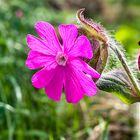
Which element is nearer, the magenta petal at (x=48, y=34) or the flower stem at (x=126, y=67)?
the magenta petal at (x=48, y=34)

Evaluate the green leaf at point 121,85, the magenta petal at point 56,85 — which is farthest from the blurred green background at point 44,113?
the magenta petal at point 56,85

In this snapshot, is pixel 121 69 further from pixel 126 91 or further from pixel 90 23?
pixel 90 23

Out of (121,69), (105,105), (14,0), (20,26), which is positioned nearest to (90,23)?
(121,69)

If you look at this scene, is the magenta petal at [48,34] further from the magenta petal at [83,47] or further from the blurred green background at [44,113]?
the blurred green background at [44,113]

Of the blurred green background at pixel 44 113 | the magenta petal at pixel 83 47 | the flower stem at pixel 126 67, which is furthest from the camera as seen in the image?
the blurred green background at pixel 44 113

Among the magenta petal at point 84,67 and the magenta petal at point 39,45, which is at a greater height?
the magenta petal at point 39,45

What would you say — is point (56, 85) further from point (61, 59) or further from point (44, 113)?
point (44, 113)
